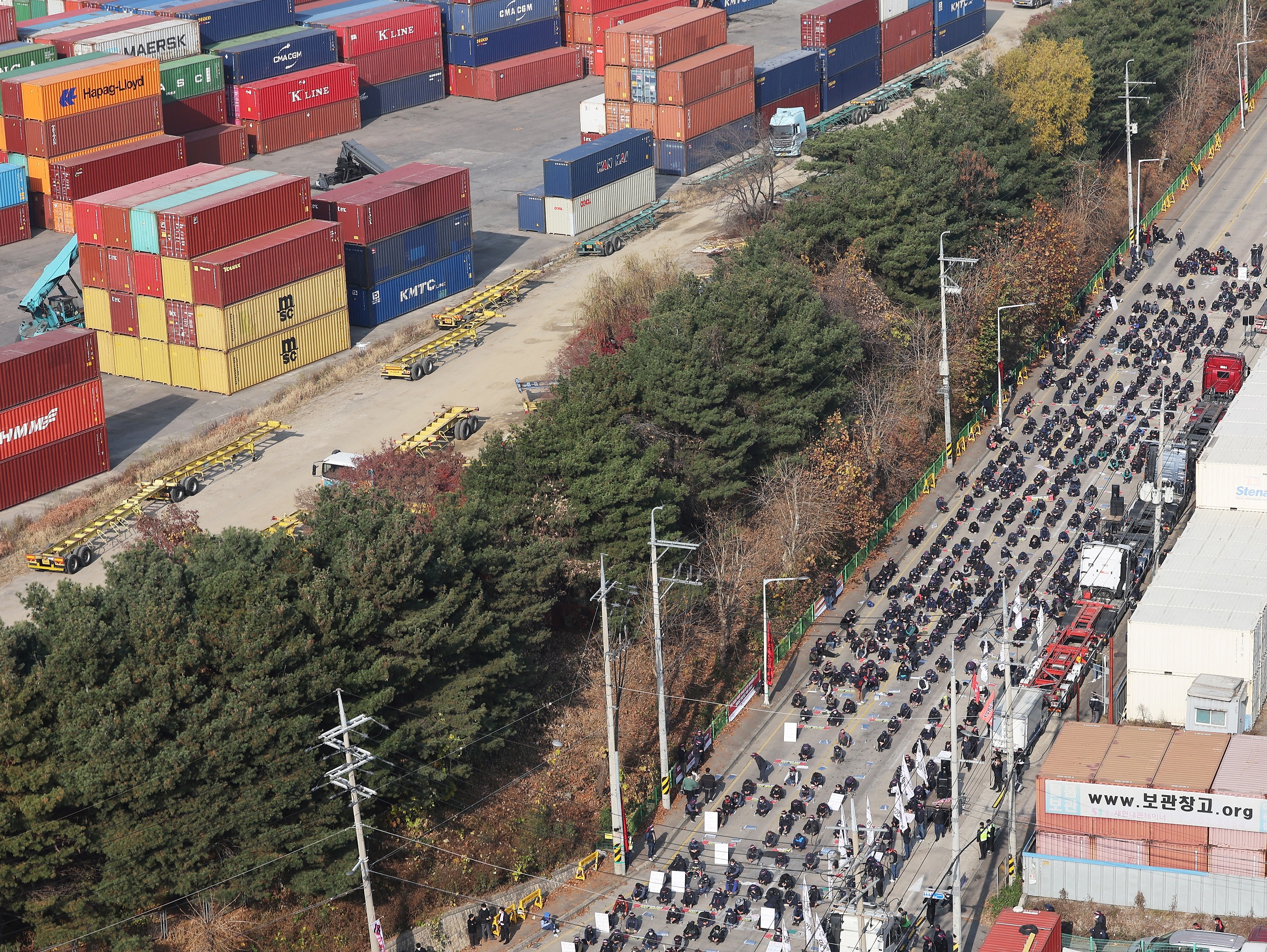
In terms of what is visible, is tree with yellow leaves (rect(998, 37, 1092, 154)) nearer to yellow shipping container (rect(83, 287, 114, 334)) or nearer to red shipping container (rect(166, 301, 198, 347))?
red shipping container (rect(166, 301, 198, 347))

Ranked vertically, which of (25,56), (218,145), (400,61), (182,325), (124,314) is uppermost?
(25,56)

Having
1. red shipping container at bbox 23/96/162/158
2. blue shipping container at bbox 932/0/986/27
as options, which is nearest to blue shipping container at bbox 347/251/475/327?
red shipping container at bbox 23/96/162/158

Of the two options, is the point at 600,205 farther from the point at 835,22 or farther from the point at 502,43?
the point at 502,43

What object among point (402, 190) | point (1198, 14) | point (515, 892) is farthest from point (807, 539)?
point (1198, 14)

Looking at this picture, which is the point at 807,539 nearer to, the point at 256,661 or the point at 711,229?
the point at 256,661

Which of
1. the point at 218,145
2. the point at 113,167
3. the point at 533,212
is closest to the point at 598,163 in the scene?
the point at 533,212
